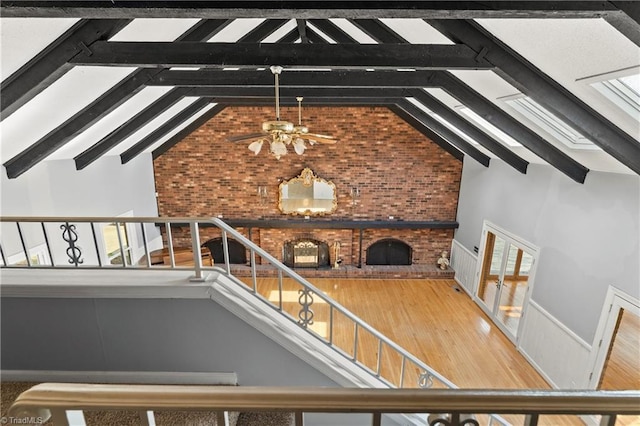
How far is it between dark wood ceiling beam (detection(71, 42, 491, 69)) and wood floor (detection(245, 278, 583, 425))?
3841mm

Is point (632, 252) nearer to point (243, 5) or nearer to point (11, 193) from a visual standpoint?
point (243, 5)

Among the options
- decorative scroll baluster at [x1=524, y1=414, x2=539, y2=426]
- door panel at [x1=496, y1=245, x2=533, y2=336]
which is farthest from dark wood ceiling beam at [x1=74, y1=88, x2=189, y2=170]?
door panel at [x1=496, y1=245, x2=533, y2=336]

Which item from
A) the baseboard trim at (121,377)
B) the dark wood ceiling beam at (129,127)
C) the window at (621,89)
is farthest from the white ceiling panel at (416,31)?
the baseboard trim at (121,377)

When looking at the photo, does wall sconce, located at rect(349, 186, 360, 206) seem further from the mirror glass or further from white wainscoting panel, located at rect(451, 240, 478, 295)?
white wainscoting panel, located at rect(451, 240, 478, 295)

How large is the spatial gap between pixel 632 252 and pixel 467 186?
12.1 feet

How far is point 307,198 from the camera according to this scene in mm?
6836

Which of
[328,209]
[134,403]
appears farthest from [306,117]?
[134,403]

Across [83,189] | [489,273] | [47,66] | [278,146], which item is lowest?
[489,273]

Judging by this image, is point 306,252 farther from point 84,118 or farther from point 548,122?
point 548,122

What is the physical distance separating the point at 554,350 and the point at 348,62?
14.6 feet

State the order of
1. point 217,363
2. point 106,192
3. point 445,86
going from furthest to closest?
point 106,192, point 445,86, point 217,363

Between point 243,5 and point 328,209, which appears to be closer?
point 243,5

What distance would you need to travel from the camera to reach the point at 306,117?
21.3 ft

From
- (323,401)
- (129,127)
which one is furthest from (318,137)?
(129,127)
